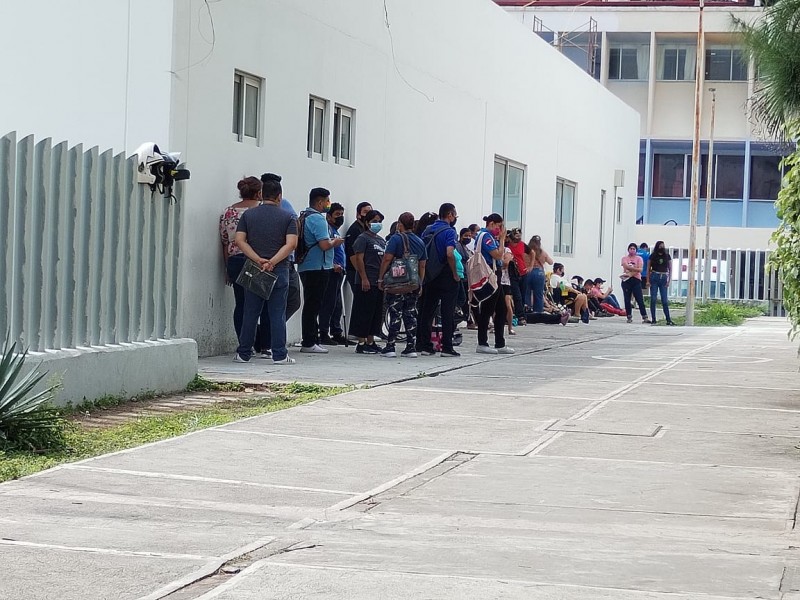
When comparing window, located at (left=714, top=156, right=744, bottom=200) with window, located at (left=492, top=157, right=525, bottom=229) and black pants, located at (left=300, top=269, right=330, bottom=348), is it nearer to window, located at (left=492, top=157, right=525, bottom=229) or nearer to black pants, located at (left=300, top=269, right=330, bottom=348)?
window, located at (left=492, top=157, right=525, bottom=229)

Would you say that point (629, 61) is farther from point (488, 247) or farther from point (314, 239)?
point (314, 239)

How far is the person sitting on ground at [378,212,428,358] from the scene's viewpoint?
48.8ft

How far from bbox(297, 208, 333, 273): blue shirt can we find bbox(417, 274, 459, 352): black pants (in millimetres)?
1315

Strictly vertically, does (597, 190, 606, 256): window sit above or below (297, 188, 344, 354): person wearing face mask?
above

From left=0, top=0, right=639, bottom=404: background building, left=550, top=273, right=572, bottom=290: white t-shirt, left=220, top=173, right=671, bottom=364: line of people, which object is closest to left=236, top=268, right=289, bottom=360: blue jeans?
left=220, top=173, right=671, bottom=364: line of people

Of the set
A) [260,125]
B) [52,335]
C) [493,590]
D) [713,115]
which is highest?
[713,115]

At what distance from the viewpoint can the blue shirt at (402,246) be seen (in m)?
14.8

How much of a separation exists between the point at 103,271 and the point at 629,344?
11502 millimetres

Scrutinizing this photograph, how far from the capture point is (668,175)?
5512 centimetres

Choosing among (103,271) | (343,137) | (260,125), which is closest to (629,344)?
(343,137)

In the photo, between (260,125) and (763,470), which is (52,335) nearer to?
(763,470)

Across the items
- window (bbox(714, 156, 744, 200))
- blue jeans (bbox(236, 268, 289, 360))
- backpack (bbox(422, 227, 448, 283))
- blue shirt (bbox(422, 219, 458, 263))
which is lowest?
blue jeans (bbox(236, 268, 289, 360))

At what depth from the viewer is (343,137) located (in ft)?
61.2

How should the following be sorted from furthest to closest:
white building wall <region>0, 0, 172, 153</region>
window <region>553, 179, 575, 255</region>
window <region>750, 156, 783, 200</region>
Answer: window <region>750, 156, 783, 200</region>, window <region>553, 179, 575, 255</region>, white building wall <region>0, 0, 172, 153</region>
